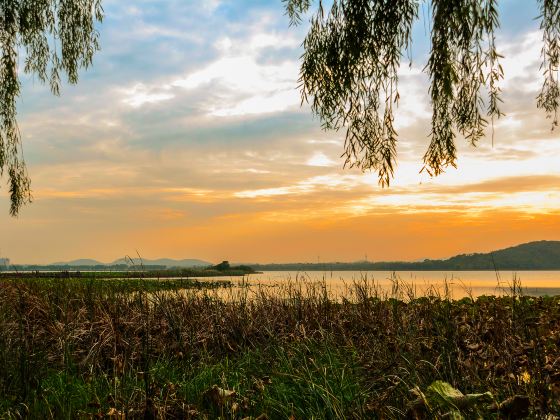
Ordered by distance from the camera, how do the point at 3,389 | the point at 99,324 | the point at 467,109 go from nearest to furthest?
the point at 3,389 < the point at 467,109 < the point at 99,324

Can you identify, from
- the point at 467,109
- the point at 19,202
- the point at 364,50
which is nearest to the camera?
the point at 364,50

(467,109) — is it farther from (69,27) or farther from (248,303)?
(69,27)

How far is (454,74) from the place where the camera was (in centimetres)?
532

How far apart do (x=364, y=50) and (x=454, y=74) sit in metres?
0.99

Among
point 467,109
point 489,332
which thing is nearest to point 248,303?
point 489,332

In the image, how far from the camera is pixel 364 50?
16.9 feet

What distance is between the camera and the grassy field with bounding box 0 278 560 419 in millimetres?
3402

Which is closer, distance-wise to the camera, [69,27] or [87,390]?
[87,390]

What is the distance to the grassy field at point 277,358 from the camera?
3.40 meters

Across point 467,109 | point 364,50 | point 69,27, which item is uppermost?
point 69,27

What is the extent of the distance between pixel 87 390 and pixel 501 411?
3892 millimetres

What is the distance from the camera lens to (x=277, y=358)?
577 cm

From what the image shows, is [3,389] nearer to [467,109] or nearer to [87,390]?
[87,390]

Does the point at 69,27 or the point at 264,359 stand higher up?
the point at 69,27
